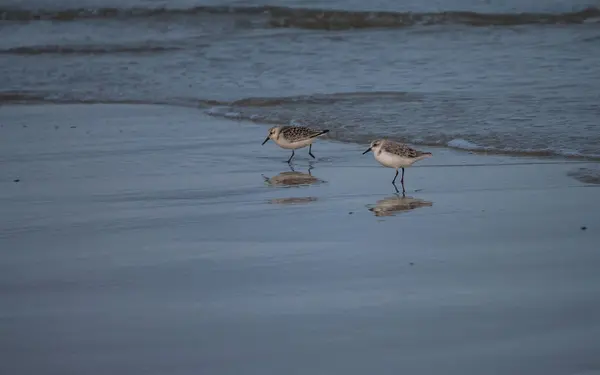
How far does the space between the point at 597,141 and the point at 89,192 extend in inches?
170

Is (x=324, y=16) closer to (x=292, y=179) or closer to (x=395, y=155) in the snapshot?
(x=292, y=179)

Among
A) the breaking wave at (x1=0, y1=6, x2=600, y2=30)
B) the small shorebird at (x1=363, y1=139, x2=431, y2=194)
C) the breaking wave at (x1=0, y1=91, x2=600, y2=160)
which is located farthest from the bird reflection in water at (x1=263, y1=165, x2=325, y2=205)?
the breaking wave at (x1=0, y1=6, x2=600, y2=30)

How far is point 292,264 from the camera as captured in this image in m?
6.47

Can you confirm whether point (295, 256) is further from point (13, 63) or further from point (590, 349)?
point (13, 63)

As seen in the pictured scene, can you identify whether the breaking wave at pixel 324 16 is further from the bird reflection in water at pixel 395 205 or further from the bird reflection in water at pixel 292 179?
the bird reflection in water at pixel 395 205

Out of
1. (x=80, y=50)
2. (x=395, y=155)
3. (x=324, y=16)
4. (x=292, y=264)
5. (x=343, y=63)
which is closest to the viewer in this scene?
(x=292, y=264)

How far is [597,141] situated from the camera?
9781mm

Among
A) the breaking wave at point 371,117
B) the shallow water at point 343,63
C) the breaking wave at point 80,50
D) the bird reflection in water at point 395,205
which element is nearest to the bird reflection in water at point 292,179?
the bird reflection in water at point 395,205

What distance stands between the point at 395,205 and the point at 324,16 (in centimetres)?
1243

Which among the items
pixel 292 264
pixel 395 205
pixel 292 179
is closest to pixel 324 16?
pixel 292 179

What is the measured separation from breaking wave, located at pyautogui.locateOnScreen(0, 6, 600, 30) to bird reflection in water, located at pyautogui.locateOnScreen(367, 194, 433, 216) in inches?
431

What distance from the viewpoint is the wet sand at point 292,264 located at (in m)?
5.10

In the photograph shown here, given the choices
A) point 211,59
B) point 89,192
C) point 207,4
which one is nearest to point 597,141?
point 89,192

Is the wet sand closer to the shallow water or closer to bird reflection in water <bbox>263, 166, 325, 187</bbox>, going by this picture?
bird reflection in water <bbox>263, 166, 325, 187</bbox>
